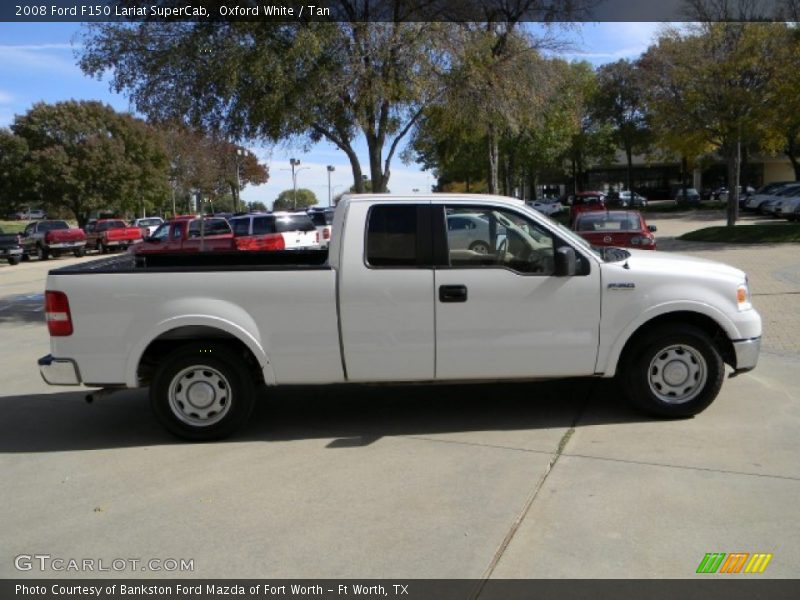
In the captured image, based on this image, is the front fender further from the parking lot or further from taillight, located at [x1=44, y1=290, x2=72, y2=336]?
taillight, located at [x1=44, y1=290, x2=72, y2=336]

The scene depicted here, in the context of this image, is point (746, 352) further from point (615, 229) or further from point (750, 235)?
point (750, 235)

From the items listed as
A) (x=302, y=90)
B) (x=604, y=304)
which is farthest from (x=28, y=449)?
(x=302, y=90)

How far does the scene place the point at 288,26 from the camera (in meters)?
12.5

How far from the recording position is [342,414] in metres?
6.37

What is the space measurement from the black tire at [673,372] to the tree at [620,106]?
4748cm

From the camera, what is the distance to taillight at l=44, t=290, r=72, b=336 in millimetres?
5477

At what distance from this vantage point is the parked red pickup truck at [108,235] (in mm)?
36406

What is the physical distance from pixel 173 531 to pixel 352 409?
8.37 ft

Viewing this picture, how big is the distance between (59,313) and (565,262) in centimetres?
388

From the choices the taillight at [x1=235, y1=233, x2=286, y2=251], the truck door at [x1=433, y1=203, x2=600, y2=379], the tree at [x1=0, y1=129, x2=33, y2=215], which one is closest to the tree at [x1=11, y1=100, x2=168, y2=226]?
the tree at [x1=0, y1=129, x2=33, y2=215]

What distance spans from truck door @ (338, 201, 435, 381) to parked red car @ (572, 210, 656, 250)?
341 inches

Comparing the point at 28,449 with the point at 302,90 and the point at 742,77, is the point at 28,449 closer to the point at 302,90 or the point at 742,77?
the point at 302,90

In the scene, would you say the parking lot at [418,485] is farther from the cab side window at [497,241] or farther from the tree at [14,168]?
the tree at [14,168]

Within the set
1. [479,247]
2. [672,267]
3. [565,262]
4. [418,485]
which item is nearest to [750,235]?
[672,267]
